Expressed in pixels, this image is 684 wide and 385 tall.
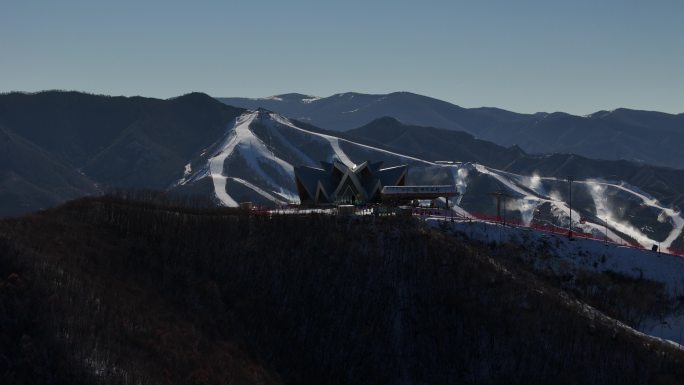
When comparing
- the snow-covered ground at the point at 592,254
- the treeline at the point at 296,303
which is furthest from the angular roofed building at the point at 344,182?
the treeline at the point at 296,303

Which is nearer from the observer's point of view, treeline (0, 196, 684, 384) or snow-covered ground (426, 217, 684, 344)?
treeline (0, 196, 684, 384)

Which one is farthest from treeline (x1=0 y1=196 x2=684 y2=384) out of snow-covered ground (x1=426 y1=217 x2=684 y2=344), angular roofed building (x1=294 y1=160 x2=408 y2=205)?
angular roofed building (x1=294 y1=160 x2=408 y2=205)

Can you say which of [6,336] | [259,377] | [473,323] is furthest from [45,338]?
[473,323]

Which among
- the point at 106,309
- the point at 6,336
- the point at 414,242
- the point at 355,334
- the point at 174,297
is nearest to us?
the point at 6,336

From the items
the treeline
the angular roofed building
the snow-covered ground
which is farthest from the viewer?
the angular roofed building

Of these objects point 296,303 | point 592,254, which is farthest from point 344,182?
A: point 296,303

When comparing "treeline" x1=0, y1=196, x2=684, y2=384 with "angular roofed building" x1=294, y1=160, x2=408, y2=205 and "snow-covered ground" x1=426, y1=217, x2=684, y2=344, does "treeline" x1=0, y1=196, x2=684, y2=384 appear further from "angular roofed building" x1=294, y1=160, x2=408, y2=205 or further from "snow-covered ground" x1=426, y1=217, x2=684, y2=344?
"angular roofed building" x1=294, y1=160, x2=408, y2=205

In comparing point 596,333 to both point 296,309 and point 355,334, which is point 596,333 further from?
point 296,309
